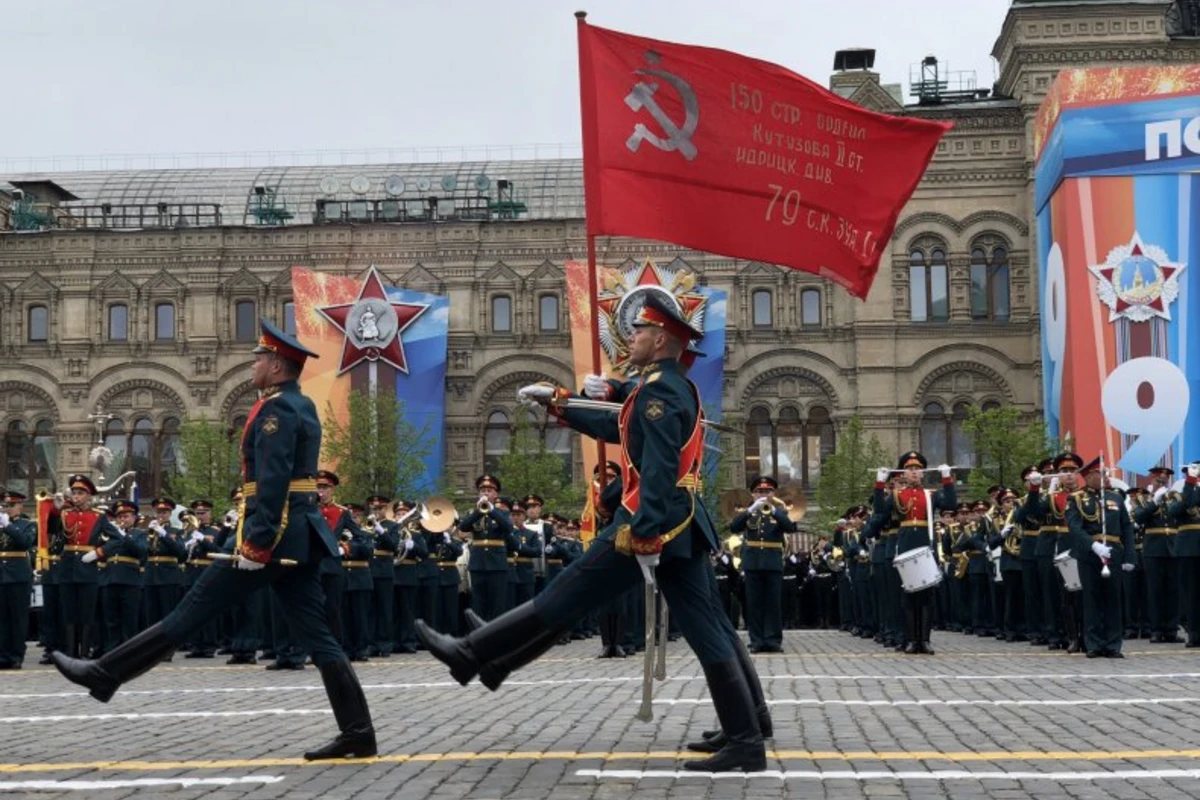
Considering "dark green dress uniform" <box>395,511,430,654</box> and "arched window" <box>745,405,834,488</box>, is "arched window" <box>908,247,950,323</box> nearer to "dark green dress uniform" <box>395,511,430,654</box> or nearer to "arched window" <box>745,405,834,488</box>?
"arched window" <box>745,405,834,488</box>

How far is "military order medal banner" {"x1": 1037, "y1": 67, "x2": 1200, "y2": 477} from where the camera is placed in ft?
127

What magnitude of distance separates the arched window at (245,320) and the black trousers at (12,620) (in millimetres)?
36439

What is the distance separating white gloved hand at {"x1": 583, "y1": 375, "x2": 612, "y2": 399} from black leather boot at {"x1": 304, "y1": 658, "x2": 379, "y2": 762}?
1935mm

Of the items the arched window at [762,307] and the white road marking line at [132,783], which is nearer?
the white road marking line at [132,783]

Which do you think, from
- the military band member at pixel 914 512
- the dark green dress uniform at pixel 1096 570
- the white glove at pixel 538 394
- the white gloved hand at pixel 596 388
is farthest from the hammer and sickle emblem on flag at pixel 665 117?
the dark green dress uniform at pixel 1096 570

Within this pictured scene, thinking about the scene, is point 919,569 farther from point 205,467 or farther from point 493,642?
point 205,467

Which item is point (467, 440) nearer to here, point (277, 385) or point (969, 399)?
point (969, 399)

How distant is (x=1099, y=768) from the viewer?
879 centimetres

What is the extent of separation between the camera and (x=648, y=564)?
887cm

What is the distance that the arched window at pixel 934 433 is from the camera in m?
53.5

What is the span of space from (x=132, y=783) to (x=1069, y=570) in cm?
1279

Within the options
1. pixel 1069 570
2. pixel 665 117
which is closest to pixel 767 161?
pixel 665 117

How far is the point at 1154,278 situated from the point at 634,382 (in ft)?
105

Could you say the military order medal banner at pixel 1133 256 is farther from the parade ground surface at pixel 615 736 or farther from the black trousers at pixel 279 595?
the black trousers at pixel 279 595
